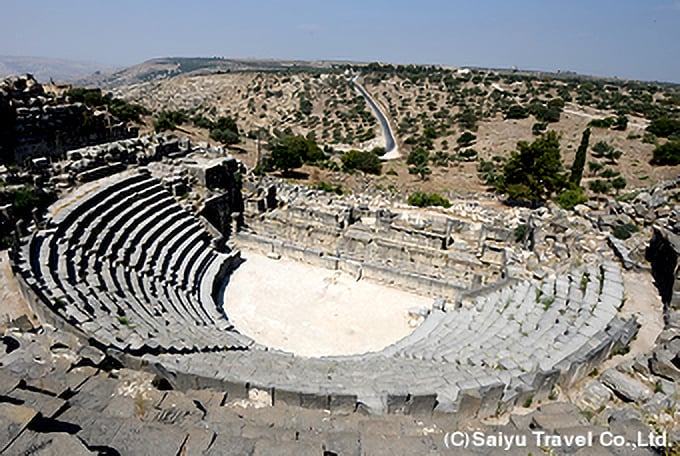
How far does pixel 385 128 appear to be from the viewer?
2504 inches

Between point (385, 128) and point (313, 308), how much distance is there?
2093 inches

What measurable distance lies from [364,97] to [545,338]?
76.5m

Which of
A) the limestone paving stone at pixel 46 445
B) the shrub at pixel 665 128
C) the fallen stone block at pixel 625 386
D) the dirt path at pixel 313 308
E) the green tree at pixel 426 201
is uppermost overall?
the shrub at pixel 665 128

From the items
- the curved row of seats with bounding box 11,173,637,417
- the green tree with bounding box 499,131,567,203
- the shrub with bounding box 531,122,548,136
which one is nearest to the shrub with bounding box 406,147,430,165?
the shrub with bounding box 531,122,548,136

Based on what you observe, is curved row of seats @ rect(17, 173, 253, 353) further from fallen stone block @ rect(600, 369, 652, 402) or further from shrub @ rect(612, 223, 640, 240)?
shrub @ rect(612, 223, 640, 240)

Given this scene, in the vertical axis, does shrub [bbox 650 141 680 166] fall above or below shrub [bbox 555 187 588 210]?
above

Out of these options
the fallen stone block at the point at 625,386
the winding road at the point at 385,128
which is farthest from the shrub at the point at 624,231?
the winding road at the point at 385,128

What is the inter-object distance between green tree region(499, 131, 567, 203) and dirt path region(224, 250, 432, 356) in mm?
15735

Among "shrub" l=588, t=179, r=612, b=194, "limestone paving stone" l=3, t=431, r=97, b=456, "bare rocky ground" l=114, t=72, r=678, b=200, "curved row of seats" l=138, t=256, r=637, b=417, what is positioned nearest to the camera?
"limestone paving stone" l=3, t=431, r=97, b=456

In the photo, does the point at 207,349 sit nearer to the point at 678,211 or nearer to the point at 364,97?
the point at 678,211

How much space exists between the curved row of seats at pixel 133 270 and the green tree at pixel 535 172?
20.7 metres

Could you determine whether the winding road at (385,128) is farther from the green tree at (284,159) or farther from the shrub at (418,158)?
the green tree at (284,159)

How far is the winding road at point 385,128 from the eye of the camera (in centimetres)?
5194

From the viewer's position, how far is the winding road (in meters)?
51.9
